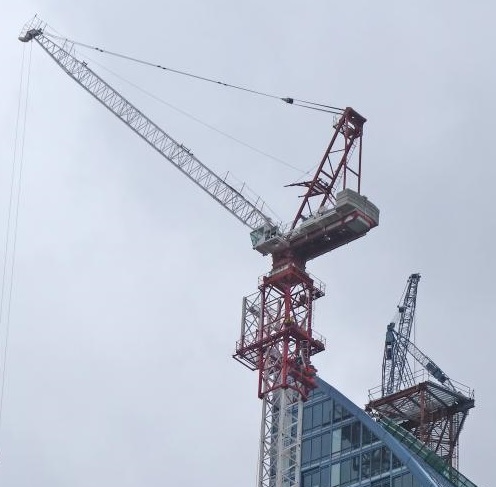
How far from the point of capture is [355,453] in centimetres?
14062

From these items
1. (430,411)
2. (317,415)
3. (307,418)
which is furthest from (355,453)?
(430,411)

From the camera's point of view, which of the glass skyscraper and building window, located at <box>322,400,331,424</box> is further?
building window, located at <box>322,400,331,424</box>

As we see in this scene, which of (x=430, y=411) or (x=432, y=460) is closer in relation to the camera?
(x=432, y=460)

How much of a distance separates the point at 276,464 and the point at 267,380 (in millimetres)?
7344

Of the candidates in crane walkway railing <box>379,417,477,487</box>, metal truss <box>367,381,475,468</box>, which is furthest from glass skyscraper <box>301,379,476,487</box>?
metal truss <box>367,381,475,468</box>

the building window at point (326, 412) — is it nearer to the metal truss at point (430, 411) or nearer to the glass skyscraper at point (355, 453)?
the glass skyscraper at point (355, 453)

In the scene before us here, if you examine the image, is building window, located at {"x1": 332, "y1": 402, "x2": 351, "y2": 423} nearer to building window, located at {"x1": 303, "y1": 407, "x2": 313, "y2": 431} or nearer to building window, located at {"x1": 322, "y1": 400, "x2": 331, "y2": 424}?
building window, located at {"x1": 322, "y1": 400, "x2": 331, "y2": 424}

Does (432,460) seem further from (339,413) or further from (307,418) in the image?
(307,418)

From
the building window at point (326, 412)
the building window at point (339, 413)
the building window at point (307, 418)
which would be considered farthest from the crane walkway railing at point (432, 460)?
the building window at point (307, 418)

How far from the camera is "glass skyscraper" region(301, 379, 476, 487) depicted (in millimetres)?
136250

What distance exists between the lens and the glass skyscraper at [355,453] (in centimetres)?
13625

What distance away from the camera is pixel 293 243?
140875mm

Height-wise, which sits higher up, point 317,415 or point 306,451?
point 317,415

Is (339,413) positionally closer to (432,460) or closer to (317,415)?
(317,415)
